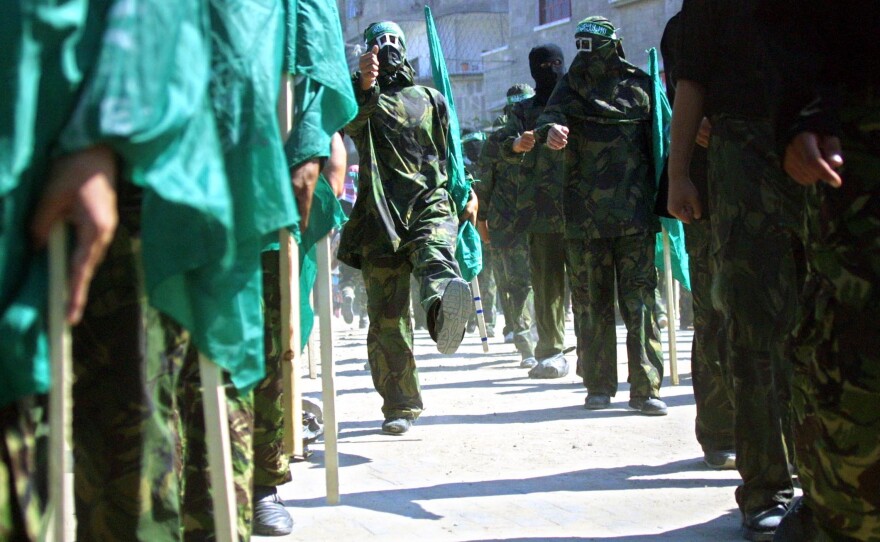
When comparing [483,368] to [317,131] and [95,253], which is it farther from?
[95,253]

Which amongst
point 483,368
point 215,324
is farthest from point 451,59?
point 215,324

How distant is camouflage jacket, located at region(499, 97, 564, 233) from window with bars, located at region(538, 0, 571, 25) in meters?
22.3

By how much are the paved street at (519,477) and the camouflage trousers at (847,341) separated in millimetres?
1394

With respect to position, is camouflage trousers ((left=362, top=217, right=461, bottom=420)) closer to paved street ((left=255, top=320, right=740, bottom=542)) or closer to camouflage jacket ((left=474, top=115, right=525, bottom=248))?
paved street ((left=255, top=320, right=740, bottom=542))

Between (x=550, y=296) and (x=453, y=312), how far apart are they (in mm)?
3853

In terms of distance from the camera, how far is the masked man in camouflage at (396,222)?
7262mm

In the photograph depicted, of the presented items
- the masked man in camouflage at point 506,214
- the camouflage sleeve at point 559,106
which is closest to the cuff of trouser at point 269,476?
the camouflage sleeve at point 559,106

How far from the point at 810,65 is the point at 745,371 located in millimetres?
1378

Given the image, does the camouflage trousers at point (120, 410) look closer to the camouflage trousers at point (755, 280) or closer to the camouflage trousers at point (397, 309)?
the camouflage trousers at point (755, 280)

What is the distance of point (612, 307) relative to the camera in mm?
8250

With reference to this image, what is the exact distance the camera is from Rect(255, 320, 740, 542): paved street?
4816 millimetres

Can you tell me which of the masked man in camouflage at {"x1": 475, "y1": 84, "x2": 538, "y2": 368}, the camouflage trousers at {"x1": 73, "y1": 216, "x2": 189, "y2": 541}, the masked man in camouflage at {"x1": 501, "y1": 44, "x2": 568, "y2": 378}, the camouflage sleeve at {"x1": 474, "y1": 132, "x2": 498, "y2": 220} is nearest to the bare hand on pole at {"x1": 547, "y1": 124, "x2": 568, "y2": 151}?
the masked man in camouflage at {"x1": 501, "y1": 44, "x2": 568, "y2": 378}

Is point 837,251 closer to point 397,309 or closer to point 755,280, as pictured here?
point 755,280

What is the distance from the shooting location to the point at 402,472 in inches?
Result: 242
